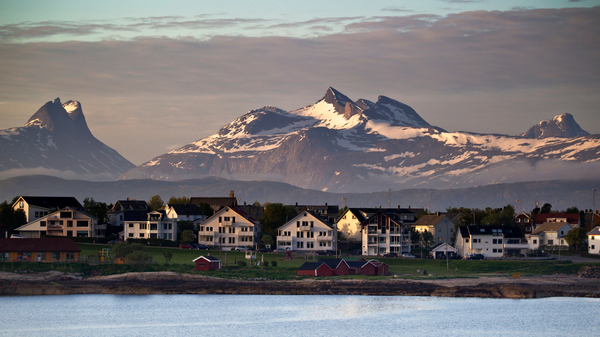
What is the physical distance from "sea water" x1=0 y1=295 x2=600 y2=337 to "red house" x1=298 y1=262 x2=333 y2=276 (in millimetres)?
7282

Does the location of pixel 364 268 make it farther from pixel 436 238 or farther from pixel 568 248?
pixel 568 248

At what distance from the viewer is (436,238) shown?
150875mm

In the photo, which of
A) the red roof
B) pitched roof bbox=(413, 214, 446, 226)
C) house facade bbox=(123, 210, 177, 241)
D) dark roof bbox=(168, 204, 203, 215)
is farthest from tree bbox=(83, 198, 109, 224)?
the red roof

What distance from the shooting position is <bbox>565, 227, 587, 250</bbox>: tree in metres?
144

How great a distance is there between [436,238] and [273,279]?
53.4 meters

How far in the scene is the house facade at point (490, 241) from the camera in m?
136

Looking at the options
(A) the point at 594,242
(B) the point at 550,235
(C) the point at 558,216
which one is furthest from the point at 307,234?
(C) the point at 558,216

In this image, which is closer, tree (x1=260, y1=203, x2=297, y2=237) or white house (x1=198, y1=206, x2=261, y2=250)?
white house (x1=198, y1=206, x2=261, y2=250)

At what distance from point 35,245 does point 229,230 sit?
131 feet

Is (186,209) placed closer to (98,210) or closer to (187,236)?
(187,236)

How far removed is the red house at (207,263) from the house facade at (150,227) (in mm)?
36323

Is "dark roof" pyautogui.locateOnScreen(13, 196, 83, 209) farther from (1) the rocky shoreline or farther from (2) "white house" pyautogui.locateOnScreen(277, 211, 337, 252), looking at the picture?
(1) the rocky shoreline

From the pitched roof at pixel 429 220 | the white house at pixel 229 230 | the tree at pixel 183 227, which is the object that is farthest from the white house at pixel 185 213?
the pitched roof at pixel 429 220

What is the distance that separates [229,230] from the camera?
144 metres
